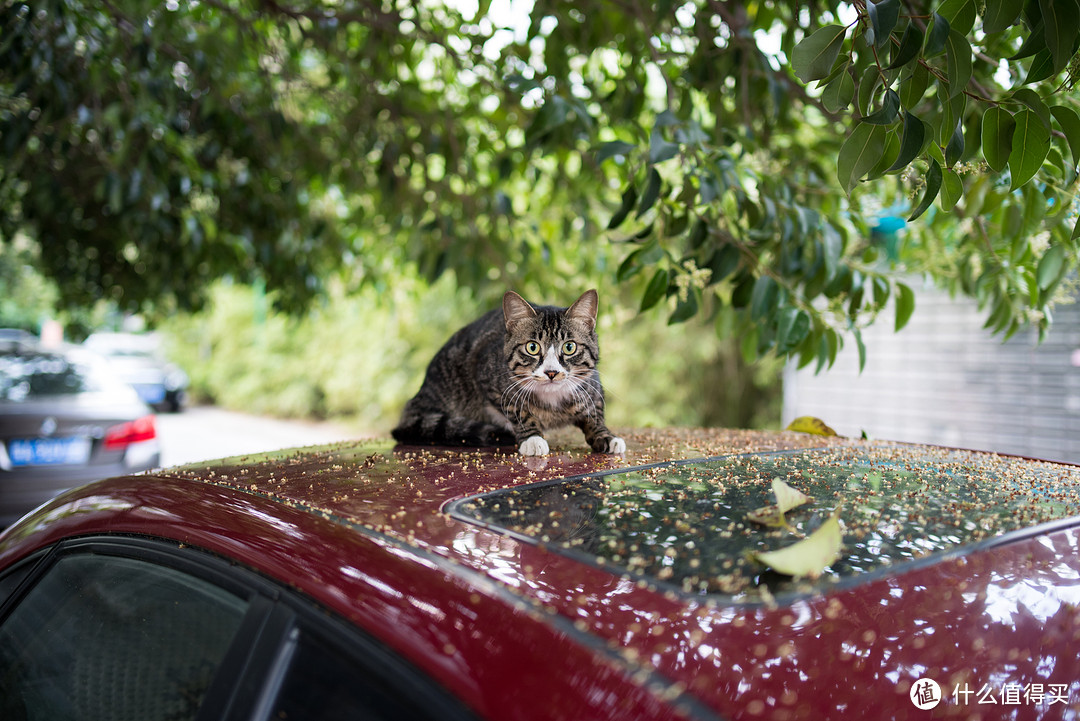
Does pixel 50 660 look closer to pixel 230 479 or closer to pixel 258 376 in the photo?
pixel 230 479

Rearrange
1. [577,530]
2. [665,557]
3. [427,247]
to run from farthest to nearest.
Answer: [427,247]
[577,530]
[665,557]

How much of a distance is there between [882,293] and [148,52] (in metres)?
3.62

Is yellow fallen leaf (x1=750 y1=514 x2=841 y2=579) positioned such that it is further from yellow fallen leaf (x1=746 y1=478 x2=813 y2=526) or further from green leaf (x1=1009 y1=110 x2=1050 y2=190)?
green leaf (x1=1009 y1=110 x2=1050 y2=190)

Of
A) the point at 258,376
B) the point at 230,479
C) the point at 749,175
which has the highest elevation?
the point at 749,175

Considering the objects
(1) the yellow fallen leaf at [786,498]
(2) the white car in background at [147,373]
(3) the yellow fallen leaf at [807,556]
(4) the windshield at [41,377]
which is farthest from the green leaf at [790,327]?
(2) the white car in background at [147,373]

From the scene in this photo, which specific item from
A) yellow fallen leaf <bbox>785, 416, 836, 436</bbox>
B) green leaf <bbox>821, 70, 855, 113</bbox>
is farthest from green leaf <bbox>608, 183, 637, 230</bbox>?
green leaf <bbox>821, 70, 855, 113</bbox>

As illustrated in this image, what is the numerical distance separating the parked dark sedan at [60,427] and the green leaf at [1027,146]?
597 cm

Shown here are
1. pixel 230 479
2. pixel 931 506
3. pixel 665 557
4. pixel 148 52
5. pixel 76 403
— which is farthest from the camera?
pixel 76 403

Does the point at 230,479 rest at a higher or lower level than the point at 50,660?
higher

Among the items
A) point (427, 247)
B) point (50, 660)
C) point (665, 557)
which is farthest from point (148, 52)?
point (665, 557)

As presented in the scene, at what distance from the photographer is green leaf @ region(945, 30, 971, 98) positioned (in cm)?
141

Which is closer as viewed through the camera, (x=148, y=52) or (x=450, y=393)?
(x=450, y=393)

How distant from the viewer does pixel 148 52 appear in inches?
142

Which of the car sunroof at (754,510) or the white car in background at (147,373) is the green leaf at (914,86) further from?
the white car in background at (147,373)
